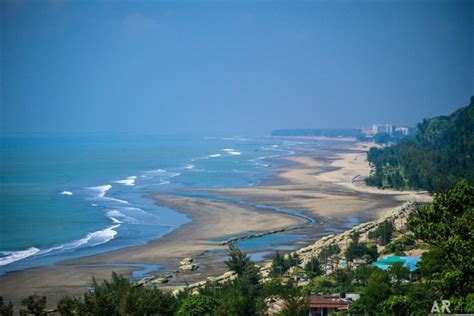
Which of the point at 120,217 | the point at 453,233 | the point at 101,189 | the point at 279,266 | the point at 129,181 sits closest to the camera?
the point at 453,233

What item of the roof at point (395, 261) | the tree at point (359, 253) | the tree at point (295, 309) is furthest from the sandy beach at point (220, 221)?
the tree at point (295, 309)

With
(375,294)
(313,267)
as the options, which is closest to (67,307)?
(375,294)

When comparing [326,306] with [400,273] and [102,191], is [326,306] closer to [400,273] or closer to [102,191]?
[400,273]

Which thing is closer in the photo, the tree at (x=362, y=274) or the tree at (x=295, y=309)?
the tree at (x=295, y=309)

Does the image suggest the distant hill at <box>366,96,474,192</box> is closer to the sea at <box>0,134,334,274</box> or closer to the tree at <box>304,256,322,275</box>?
the sea at <box>0,134,334,274</box>

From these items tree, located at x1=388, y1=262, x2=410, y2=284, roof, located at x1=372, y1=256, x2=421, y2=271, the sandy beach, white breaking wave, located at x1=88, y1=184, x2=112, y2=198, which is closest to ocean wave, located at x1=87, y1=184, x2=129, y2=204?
white breaking wave, located at x1=88, y1=184, x2=112, y2=198

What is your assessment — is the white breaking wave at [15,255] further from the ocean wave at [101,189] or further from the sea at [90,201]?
the ocean wave at [101,189]

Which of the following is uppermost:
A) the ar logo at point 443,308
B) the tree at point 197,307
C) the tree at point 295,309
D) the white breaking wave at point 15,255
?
the ar logo at point 443,308
